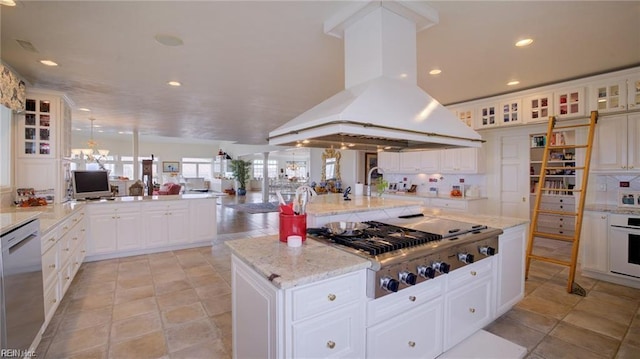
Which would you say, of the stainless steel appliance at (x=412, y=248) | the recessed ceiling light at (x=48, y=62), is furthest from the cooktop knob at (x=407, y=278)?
the recessed ceiling light at (x=48, y=62)

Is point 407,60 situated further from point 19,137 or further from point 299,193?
point 19,137

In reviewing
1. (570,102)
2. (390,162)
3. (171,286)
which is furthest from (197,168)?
(570,102)

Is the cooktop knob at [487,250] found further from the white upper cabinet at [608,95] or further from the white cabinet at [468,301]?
the white upper cabinet at [608,95]

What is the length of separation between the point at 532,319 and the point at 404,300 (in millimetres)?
1761

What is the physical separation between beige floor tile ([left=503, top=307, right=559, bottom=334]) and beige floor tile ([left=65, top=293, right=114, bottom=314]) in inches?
153

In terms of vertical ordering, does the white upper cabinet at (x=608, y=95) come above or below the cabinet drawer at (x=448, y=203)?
above

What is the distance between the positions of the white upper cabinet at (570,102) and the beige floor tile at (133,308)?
527 cm

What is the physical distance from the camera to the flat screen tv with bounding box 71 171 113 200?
4293 millimetres

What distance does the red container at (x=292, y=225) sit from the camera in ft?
6.14

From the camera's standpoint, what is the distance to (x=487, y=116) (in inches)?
178

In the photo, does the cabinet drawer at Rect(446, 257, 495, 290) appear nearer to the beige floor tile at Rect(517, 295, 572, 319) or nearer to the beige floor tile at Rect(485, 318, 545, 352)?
the beige floor tile at Rect(485, 318, 545, 352)

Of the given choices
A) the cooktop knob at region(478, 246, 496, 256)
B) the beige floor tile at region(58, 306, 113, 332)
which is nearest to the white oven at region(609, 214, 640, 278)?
the cooktop knob at region(478, 246, 496, 256)

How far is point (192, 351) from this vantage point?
219cm

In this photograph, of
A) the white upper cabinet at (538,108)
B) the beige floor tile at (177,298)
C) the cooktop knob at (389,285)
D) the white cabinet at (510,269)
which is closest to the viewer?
the cooktop knob at (389,285)
